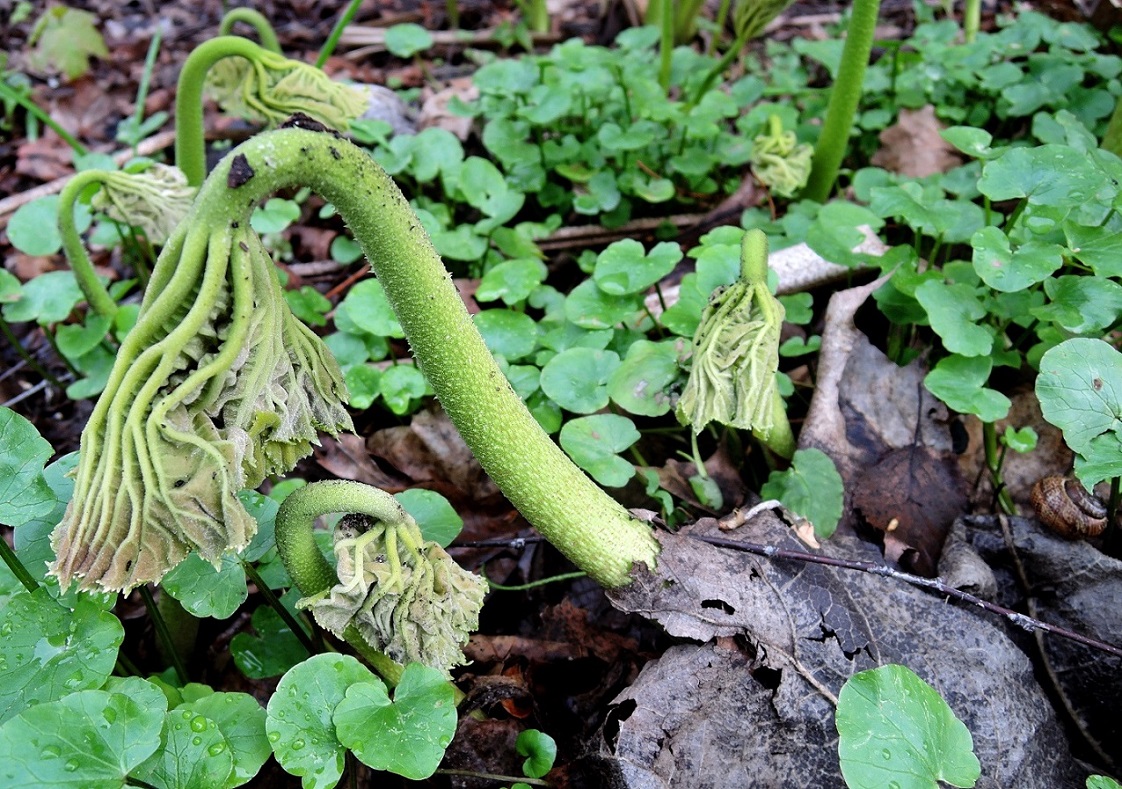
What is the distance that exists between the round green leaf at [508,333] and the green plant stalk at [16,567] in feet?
5.00

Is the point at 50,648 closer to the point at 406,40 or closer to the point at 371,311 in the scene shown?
the point at 371,311

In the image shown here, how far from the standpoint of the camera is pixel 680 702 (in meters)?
2.00

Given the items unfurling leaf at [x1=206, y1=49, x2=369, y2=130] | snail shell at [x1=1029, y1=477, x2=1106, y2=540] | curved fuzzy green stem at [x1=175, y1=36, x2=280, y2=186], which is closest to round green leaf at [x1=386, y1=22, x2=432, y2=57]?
unfurling leaf at [x1=206, y1=49, x2=369, y2=130]

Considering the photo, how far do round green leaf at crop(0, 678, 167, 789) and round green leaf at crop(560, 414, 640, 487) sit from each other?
48.0 inches

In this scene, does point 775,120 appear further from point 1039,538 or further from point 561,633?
point 561,633

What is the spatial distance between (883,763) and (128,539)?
1531 millimetres

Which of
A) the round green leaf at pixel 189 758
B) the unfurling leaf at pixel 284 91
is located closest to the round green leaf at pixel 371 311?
the unfurling leaf at pixel 284 91

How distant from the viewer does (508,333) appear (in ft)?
9.93

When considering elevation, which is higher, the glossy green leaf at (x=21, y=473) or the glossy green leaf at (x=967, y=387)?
the glossy green leaf at (x=21, y=473)

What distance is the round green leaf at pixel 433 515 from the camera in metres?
2.27

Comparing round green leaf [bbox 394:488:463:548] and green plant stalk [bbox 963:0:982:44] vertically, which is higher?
green plant stalk [bbox 963:0:982:44]

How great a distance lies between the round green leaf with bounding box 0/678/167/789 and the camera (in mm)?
1563

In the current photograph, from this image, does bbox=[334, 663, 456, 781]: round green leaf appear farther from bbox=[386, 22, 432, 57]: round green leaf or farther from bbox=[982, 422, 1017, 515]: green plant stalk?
bbox=[386, 22, 432, 57]: round green leaf

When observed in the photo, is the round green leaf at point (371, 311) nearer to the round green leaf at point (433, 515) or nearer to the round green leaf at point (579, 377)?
the round green leaf at point (579, 377)
